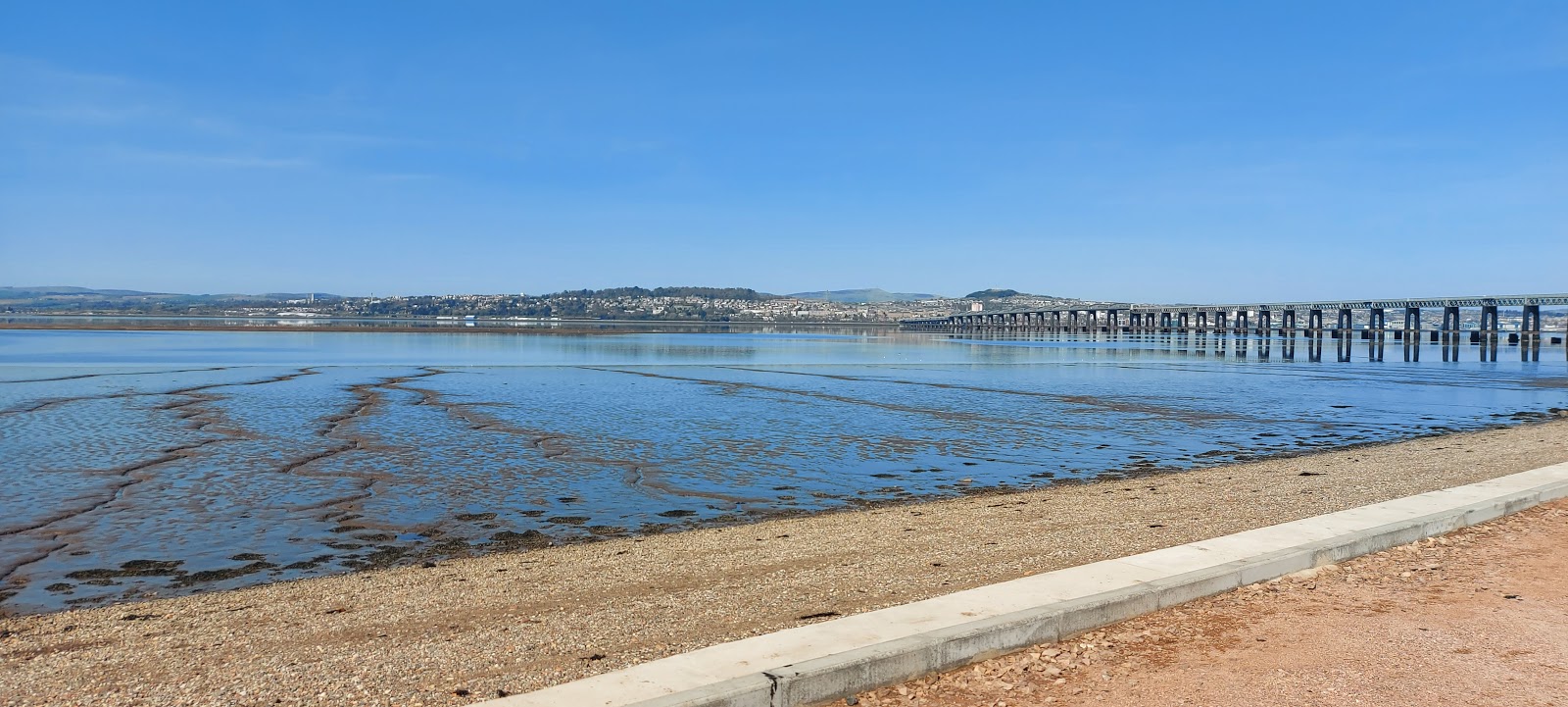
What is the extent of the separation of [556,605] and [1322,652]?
5.45 meters

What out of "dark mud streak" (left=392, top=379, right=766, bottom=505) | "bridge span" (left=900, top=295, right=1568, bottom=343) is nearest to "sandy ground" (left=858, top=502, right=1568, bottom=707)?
"dark mud streak" (left=392, top=379, right=766, bottom=505)

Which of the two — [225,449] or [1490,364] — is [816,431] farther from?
[1490,364]

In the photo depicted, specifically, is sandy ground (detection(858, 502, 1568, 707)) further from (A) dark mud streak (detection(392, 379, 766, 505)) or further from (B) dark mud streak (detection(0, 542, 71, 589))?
(B) dark mud streak (detection(0, 542, 71, 589))

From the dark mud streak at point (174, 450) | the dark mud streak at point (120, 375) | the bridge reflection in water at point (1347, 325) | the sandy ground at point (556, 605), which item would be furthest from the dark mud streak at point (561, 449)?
the bridge reflection in water at point (1347, 325)

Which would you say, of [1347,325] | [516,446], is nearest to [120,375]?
[516,446]

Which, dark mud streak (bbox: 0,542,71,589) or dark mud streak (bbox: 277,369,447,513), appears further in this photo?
dark mud streak (bbox: 277,369,447,513)

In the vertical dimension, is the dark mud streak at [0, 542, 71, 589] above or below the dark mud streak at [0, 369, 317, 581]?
below

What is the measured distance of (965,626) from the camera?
644 cm

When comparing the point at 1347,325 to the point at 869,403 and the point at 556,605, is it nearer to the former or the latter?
the point at 869,403

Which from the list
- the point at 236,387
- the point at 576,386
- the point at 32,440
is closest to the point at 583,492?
the point at 32,440

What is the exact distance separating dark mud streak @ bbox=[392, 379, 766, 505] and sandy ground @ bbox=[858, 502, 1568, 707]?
25.5 feet

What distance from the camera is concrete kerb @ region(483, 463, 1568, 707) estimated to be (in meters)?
5.46

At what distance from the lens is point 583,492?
14602 millimetres

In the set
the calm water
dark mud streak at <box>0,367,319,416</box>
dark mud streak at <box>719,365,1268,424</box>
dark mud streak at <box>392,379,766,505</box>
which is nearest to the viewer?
the calm water
